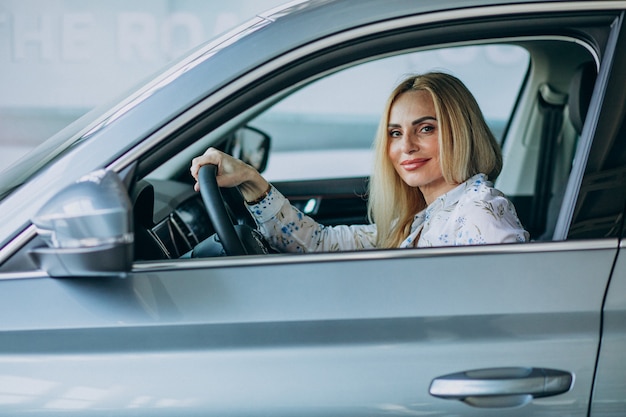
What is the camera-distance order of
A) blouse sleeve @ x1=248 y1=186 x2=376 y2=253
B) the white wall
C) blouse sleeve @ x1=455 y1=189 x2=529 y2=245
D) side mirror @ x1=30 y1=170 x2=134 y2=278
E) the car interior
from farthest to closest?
1. the white wall
2. the car interior
3. blouse sleeve @ x1=248 y1=186 x2=376 y2=253
4. blouse sleeve @ x1=455 y1=189 x2=529 y2=245
5. side mirror @ x1=30 y1=170 x2=134 y2=278

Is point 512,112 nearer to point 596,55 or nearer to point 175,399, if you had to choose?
point 596,55

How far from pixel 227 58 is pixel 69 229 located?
1.55 feet

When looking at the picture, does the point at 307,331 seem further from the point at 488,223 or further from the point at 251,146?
the point at 251,146

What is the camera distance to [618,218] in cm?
171

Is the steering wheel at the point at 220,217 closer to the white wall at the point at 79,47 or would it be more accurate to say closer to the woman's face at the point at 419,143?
the woman's face at the point at 419,143

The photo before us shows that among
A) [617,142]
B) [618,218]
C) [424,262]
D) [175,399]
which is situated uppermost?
[617,142]

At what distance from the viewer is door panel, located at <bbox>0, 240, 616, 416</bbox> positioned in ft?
5.20

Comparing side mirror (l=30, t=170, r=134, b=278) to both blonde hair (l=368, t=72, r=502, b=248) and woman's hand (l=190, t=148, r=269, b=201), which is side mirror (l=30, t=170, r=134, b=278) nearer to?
woman's hand (l=190, t=148, r=269, b=201)

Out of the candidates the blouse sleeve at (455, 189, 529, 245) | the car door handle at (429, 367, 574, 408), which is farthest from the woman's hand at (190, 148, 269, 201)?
A: the car door handle at (429, 367, 574, 408)

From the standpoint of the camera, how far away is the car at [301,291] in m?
1.58

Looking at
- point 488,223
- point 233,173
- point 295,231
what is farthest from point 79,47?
point 488,223

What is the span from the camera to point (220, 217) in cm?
199

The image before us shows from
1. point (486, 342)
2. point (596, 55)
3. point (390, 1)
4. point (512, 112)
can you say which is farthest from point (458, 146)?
point (512, 112)

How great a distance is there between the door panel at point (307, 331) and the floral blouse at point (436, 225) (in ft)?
0.92
